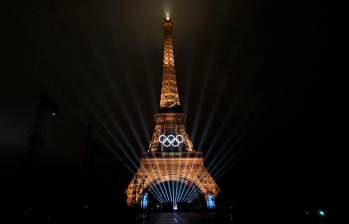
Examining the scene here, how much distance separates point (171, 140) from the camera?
5769 cm

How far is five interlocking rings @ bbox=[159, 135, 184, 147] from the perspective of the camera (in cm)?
5691

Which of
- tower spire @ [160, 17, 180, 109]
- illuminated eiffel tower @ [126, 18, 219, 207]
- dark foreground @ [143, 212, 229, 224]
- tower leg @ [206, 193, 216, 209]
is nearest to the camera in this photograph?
dark foreground @ [143, 212, 229, 224]

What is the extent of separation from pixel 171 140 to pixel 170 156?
358cm

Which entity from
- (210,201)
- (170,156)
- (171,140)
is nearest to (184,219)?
(210,201)

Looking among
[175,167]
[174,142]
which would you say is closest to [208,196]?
[175,167]

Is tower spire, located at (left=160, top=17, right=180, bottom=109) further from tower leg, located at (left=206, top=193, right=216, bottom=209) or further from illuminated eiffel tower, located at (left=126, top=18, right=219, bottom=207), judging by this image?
tower leg, located at (left=206, top=193, right=216, bottom=209)

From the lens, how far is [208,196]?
51312mm

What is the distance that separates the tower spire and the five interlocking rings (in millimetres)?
6712

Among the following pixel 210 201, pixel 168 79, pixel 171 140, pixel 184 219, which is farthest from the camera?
pixel 168 79

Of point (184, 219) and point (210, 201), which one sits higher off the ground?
point (210, 201)

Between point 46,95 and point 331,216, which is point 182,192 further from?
point 331,216

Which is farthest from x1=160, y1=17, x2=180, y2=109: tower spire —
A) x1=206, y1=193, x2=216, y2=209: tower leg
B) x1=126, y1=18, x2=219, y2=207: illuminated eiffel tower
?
x1=206, y1=193, x2=216, y2=209: tower leg

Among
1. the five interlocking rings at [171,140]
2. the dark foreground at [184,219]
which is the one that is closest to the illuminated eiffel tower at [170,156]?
the five interlocking rings at [171,140]

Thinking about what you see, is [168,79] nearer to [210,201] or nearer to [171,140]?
[171,140]
